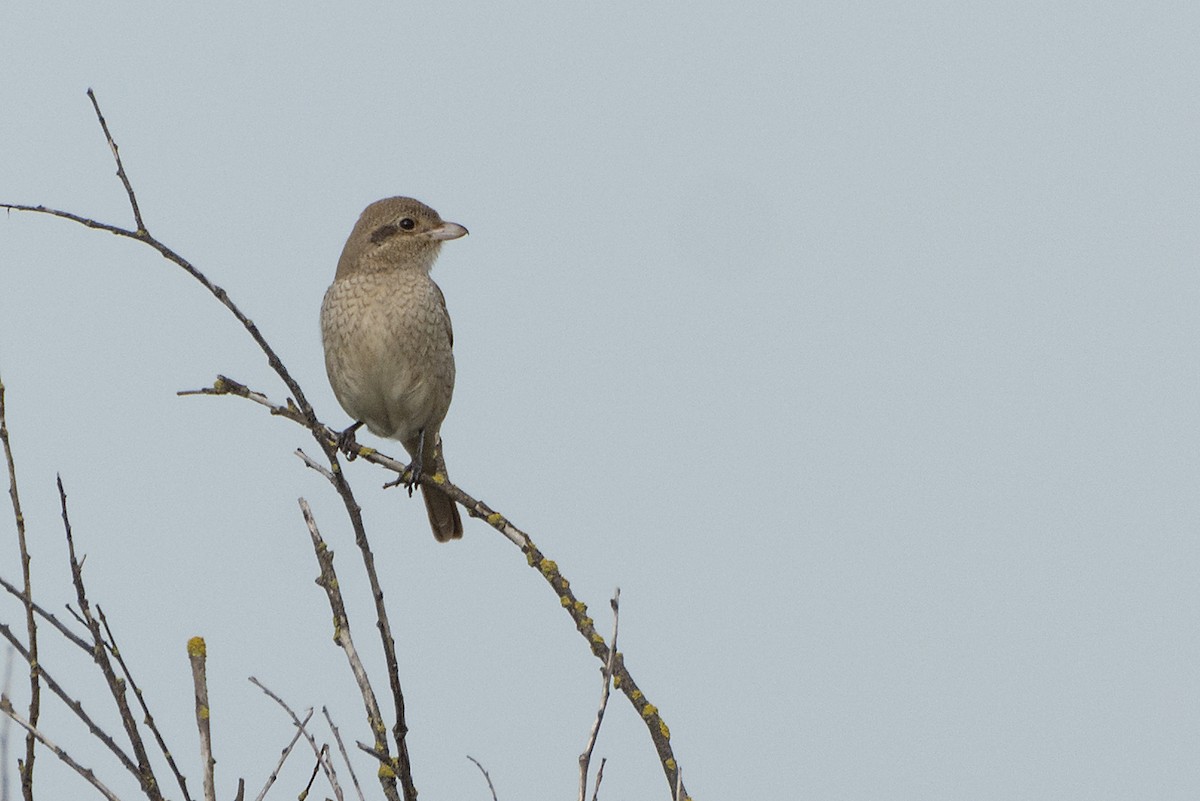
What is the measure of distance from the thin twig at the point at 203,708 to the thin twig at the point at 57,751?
0.14m

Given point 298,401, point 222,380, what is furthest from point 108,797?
point 222,380

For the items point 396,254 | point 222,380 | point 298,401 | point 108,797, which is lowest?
point 108,797

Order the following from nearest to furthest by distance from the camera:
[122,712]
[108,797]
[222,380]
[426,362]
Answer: [108,797]
[122,712]
[222,380]
[426,362]

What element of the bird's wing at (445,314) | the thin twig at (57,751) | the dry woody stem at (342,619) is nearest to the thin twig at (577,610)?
the dry woody stem at (342,619)

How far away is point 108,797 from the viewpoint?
214 cm

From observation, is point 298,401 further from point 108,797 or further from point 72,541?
point 108,797

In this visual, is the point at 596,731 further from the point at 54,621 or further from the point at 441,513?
the point at 441,513

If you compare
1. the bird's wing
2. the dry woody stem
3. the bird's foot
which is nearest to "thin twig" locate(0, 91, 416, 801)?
the dry woody stem

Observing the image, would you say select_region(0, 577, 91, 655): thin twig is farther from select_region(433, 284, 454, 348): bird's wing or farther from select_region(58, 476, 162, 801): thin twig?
select_region(433, 284, 454, 348): bird's wing

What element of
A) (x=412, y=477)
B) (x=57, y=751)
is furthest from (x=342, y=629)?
(x=412, y=477)

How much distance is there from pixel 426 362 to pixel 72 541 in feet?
10.5

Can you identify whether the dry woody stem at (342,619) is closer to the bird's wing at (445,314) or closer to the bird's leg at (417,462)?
the bird's leg at (417,462)

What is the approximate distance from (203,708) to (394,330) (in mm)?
3578

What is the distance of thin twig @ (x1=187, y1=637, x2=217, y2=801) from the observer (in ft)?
6.97
